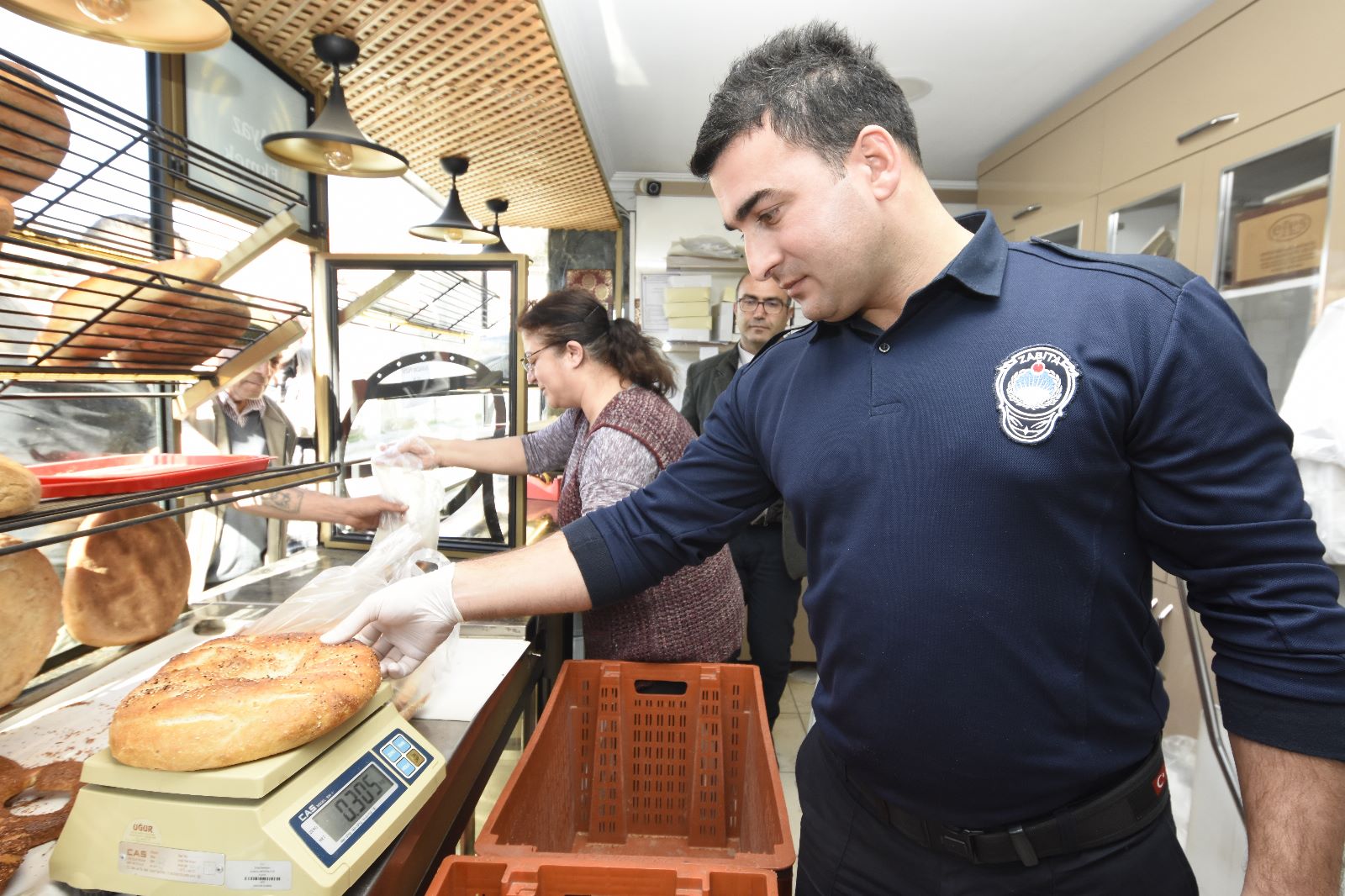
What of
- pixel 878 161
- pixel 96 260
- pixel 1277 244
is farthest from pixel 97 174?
pixel 1277 244

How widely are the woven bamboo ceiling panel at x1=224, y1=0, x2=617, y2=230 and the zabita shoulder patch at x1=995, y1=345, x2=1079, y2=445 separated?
137 centimetres

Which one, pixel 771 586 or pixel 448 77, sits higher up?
pixel 448 77

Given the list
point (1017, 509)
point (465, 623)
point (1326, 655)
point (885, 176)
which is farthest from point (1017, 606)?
point (465, 623)

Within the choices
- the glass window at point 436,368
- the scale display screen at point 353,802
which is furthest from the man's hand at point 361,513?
the scale display screen at point 353,802

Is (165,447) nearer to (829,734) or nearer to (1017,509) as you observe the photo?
(829,734)

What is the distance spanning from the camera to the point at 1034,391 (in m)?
0.74

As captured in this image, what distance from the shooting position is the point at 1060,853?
30.7 inches

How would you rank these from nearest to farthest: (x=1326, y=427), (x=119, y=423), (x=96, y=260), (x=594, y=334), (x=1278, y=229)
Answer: (x=96, y=260) → (x=119, y=423) → (x=1326, y=427) → (x=594, y=334) → (x=1278, y=229)

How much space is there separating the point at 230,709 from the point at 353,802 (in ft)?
0.50

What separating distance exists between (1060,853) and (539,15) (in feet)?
6.07

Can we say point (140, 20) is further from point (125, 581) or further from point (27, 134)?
point (125, 581)

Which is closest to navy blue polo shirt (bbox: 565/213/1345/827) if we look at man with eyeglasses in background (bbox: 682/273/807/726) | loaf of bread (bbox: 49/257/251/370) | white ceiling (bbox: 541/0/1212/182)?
loaf of bread (bbox: 49/257/251/370)

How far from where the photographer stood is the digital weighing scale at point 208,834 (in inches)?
23.7

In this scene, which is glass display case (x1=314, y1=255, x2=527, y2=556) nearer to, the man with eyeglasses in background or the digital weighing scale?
the man with eyeglasses in background
